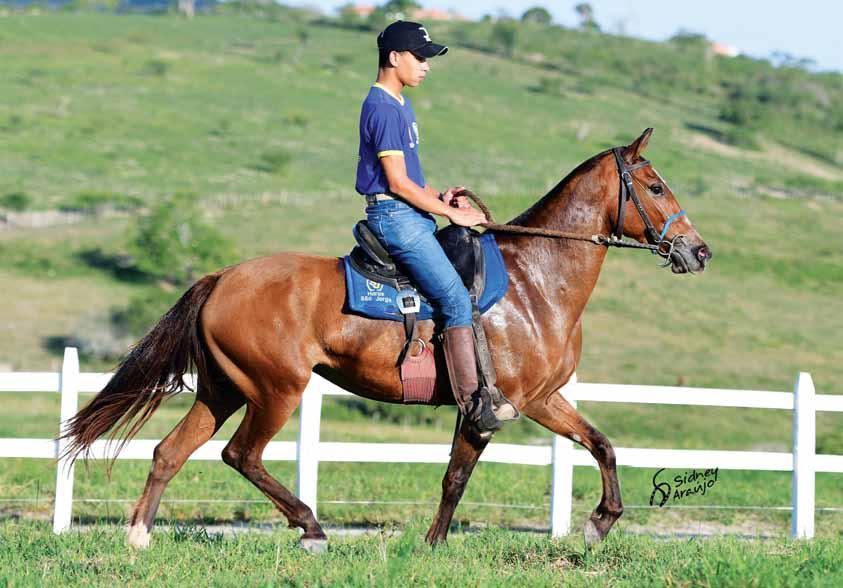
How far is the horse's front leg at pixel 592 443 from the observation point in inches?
289

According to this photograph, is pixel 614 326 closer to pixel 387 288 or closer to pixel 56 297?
pixel 56 297

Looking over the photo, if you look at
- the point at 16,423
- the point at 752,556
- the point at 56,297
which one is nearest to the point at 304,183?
the point at 56,297

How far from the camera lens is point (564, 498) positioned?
9.50 meters

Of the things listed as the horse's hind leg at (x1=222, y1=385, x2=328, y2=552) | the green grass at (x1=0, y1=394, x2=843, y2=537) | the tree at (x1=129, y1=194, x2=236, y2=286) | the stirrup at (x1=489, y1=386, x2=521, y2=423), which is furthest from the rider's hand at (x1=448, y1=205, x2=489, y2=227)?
the tree at (x1=129, y1=194, x2=236, y2=286)

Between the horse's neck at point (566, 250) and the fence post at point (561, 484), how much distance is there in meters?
2.33

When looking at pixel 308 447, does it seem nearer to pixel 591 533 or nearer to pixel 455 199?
pixel 591 533

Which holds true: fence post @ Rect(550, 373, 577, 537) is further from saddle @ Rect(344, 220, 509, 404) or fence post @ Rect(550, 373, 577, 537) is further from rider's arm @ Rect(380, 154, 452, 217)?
rider's arm @ Rect(380, 154, 452, 217)

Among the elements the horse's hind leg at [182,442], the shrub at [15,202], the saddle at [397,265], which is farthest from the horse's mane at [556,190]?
the shrub at [15,202]

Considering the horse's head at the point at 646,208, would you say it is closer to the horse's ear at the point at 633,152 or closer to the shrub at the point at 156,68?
the horse's ear at the point at 633,152

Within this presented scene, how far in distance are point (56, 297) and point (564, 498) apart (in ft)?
118

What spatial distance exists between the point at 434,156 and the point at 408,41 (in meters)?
62.7

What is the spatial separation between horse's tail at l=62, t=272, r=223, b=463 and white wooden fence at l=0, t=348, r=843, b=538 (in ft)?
5.44

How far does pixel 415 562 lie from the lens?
594cm
